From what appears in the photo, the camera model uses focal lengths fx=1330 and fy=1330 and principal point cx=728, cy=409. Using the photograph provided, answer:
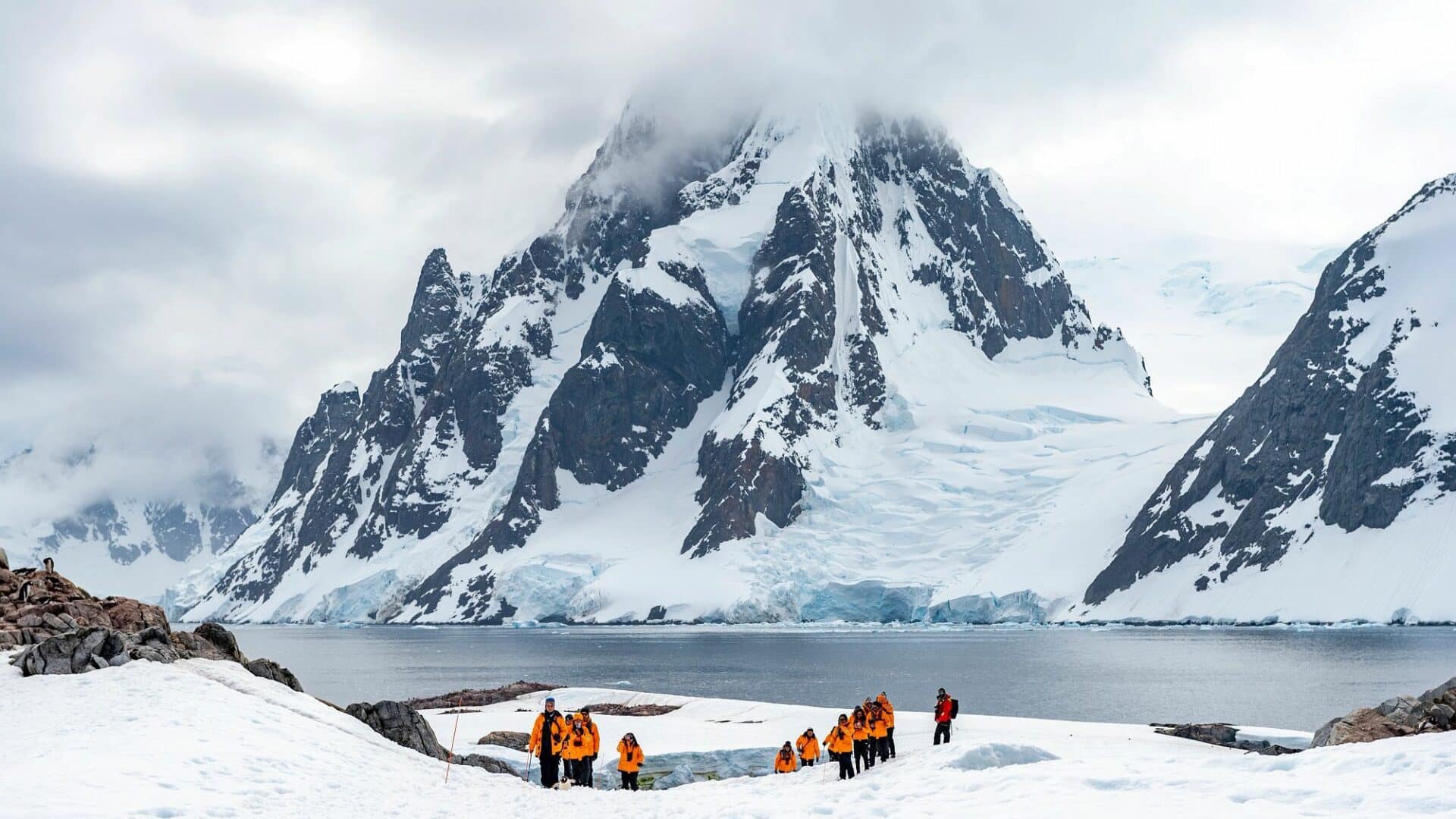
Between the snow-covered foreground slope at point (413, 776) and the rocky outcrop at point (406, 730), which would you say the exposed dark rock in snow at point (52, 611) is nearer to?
the snow-covered foreground slope at point (413, 776)

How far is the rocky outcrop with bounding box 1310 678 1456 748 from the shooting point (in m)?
30.7

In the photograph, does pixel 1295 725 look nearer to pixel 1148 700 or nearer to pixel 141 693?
pixel 1148 700

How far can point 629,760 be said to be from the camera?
34906mm

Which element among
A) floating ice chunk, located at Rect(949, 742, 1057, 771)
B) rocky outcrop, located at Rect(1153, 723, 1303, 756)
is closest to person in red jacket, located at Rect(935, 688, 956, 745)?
floating ice chunk, located at Rect(949, 742, 1057, 771)

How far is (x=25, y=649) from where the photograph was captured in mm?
38375

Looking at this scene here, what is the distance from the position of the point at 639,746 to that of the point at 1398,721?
19.3 metres

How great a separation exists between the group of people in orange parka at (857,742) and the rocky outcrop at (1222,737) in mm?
14645

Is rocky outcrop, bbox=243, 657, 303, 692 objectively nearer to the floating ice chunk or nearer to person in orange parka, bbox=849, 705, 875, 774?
person in orange parka, bbox=849, 705, 875, 774

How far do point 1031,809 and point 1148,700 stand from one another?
226 feet

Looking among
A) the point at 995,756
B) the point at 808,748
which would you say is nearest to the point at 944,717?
the point at 808,748

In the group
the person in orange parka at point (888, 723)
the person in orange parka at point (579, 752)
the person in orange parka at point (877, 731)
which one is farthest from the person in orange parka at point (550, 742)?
the person in orange parka at point (888, 723)

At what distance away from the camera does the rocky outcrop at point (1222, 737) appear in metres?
45.6

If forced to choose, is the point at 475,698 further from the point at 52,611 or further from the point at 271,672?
the point at 271,672

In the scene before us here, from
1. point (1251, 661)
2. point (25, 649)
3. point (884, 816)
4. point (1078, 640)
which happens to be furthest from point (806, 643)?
point (884, 816)
